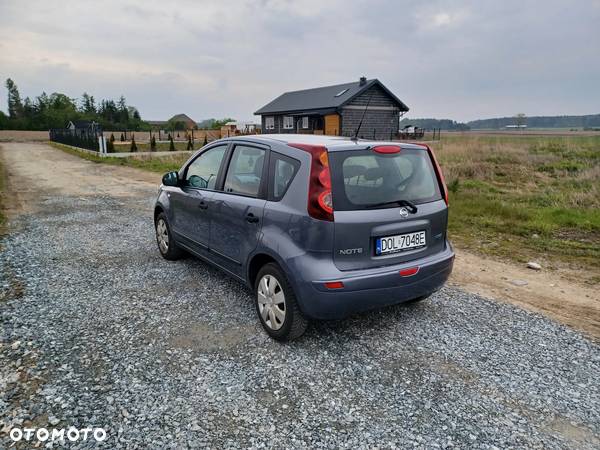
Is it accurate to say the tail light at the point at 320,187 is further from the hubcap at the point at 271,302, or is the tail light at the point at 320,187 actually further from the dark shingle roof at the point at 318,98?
the dark shingle roof at the point at 318,98

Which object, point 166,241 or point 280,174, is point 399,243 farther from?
point 166,241

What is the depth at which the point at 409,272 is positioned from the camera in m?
3.26

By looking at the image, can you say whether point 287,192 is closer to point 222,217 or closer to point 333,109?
point 222,217

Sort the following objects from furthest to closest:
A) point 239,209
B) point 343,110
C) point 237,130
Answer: point 237,130, point 343,110, point 239,209

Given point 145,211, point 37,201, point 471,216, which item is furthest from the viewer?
point 37,201

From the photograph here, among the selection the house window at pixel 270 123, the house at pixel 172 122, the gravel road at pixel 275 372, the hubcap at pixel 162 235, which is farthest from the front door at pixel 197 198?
the house at pixel 172 122

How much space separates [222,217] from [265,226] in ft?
2.57

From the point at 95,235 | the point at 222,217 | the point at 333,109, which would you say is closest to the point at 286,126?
the point at 333,109

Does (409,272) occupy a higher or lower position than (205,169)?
lower

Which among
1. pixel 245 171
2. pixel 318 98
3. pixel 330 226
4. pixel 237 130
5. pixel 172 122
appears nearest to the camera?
pixel 330 226

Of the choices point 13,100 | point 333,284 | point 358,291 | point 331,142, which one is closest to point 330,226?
point 333,284

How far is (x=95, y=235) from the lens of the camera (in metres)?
6.89

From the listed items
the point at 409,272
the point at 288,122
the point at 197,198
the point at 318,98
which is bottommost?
the point at 409,272

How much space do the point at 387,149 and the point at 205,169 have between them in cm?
216
